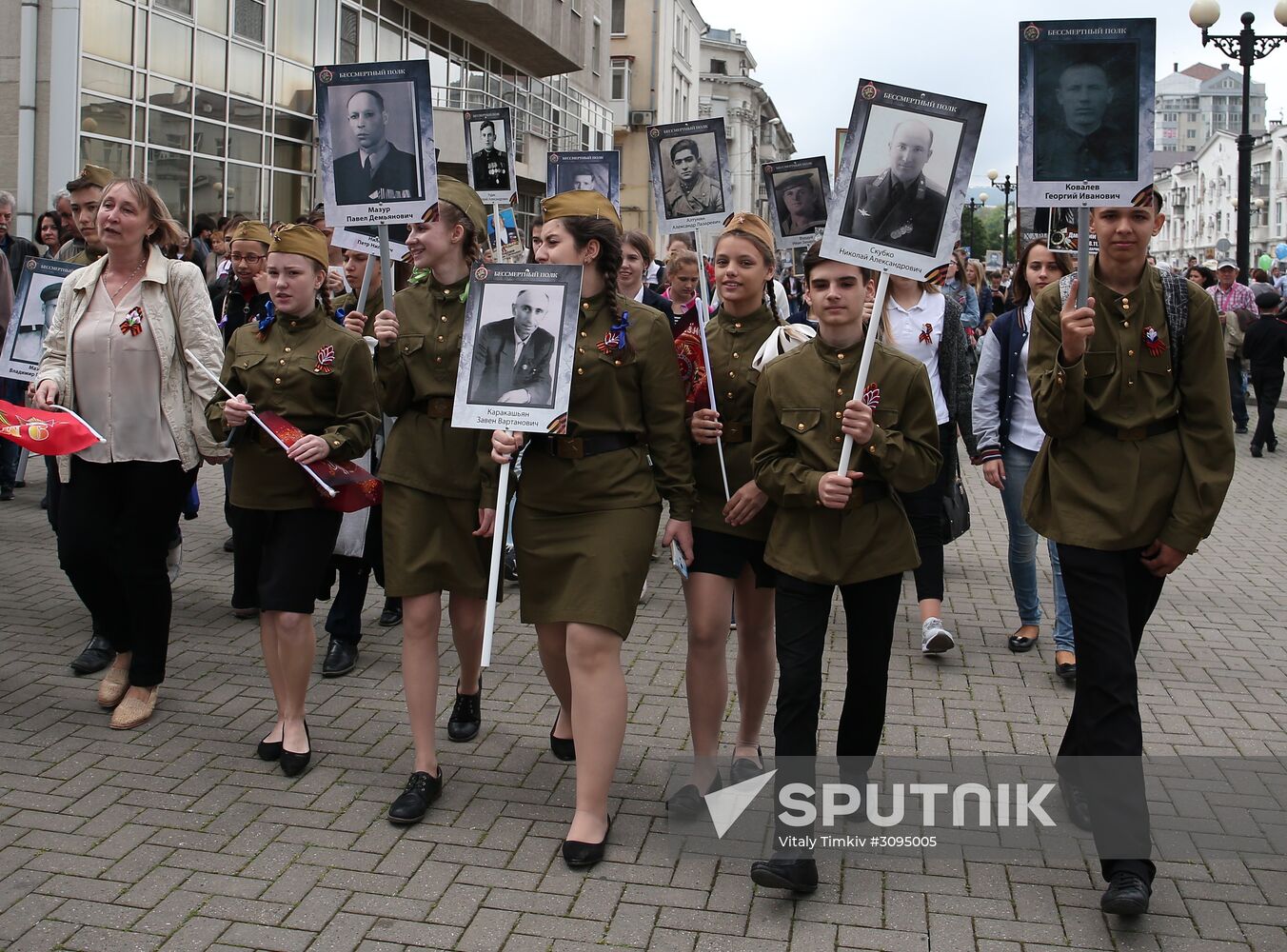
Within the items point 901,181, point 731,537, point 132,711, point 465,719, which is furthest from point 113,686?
point 901,181

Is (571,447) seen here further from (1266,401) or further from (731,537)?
(1266,401)

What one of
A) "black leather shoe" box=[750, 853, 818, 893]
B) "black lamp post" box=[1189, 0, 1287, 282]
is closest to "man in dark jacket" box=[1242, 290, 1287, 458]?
"black lamp post" box=[1189, 0, 1287, 282]

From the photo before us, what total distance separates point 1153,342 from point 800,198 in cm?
469

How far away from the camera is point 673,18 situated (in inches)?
2574

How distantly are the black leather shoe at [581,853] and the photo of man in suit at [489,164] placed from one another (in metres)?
6.60

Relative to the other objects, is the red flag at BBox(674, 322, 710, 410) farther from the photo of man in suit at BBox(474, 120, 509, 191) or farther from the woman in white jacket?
the photo of man in suit at BBox(474, 120, 509, 191)

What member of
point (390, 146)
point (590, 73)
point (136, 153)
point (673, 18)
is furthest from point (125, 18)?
point (673, 18)

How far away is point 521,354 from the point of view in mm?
4621

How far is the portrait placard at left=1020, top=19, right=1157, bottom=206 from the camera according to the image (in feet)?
13.9

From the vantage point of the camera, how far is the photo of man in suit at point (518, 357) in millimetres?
4582

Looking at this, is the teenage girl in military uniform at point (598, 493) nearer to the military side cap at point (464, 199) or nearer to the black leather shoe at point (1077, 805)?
the military side cap at point (464, 199)

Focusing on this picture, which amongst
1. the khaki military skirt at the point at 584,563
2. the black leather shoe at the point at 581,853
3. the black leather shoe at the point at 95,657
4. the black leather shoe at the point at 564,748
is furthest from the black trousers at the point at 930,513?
the black leather shoe at the point at 95,657

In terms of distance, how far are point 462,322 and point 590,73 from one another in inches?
1543

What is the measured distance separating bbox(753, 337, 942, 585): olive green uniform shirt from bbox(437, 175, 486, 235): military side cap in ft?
4.61
